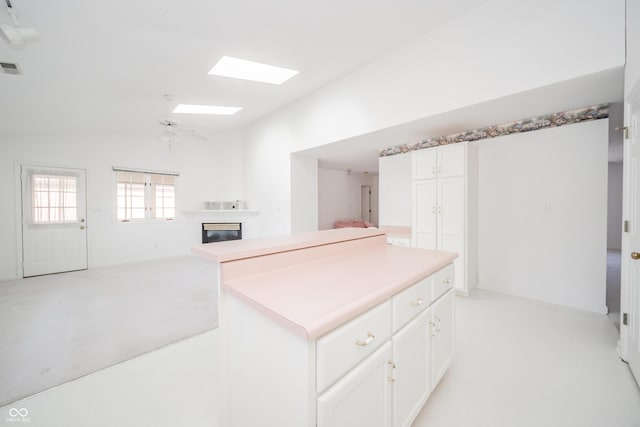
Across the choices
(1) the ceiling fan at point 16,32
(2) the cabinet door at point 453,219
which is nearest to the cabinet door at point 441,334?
(2) the cabinet door at point 453,219

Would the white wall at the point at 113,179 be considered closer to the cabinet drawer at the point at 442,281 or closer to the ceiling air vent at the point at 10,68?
the ceiling air vent at the point at 10,68

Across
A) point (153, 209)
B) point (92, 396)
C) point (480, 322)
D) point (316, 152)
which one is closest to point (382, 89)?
point (316, 152)

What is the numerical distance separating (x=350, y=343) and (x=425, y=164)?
3.45 meters

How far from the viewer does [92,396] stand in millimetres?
1735

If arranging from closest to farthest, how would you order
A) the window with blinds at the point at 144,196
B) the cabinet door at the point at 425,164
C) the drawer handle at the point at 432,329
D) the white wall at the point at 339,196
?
the drawer handle at the point at 432,329 < the cabinet door at the point at 425,164 < the window with blinds at the point at 144,196 < the white wall at the point at 339,196

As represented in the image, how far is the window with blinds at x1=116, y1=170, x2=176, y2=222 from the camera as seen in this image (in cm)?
588

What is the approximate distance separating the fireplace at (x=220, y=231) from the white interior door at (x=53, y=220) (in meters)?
2.41

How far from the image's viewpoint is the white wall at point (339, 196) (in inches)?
305

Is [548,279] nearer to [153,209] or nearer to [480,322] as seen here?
[480,322]

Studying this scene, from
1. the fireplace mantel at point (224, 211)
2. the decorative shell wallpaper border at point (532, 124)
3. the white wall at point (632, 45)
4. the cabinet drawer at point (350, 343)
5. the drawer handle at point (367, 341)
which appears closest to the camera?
the cabinet drawer at point (350, 343)

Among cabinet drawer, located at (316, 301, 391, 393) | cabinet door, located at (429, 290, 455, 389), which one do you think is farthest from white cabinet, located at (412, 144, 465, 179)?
cabinet drawer, located at (316, 301, 391, 393)

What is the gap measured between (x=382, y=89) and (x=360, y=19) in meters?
1.01

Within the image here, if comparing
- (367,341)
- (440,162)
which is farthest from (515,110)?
(367,341)

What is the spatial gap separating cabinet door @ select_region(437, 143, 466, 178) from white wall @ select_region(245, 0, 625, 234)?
71cm
